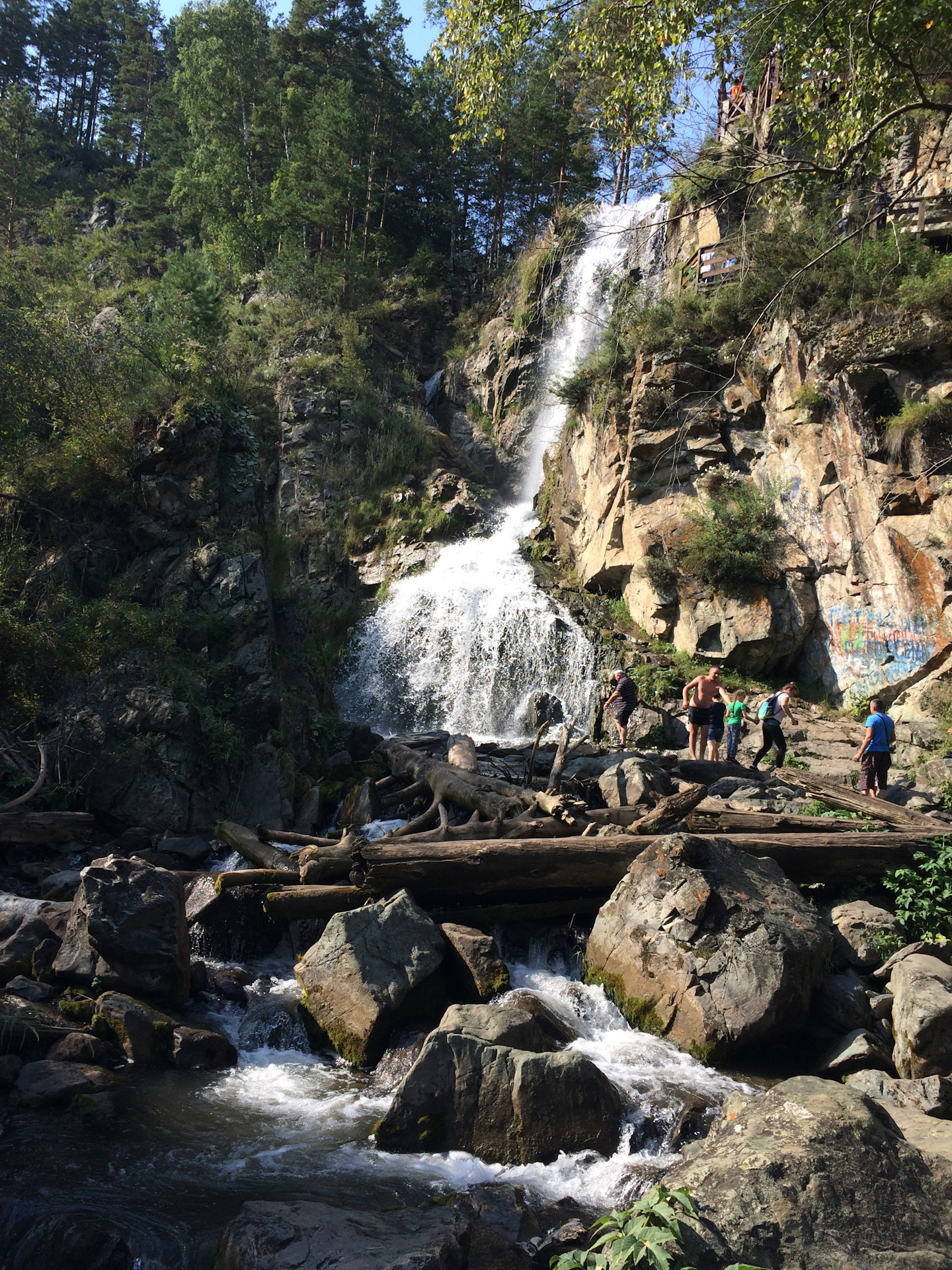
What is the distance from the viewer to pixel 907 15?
708 cm

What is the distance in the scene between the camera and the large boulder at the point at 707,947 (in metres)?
6.50

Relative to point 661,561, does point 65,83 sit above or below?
above

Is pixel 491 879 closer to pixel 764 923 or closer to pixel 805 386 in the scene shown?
pixel 764 923

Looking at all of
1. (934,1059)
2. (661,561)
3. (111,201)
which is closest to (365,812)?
(934,1059)

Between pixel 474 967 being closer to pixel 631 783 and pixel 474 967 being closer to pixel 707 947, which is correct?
pixel 707 947

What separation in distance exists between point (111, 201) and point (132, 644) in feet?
119

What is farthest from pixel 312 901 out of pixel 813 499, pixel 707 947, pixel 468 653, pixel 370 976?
pixel 813 499

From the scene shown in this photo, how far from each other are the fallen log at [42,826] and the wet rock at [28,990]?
3.41 m

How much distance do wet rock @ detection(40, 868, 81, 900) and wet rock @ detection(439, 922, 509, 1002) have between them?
422 centimetres

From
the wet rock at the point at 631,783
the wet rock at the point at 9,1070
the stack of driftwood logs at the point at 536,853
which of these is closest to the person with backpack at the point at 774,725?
the wet rock at the point at 631,783

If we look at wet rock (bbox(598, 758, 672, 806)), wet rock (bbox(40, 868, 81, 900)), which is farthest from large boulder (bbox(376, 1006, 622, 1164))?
wet rock (bbox(40, 868, 81, 900))

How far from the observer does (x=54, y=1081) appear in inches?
219

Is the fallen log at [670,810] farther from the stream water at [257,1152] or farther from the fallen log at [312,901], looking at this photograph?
the fallen log at [312,901]

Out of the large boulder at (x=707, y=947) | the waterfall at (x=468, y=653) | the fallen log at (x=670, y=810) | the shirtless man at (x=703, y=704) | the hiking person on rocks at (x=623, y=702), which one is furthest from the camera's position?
the waterfall at (x=468, y=653)
